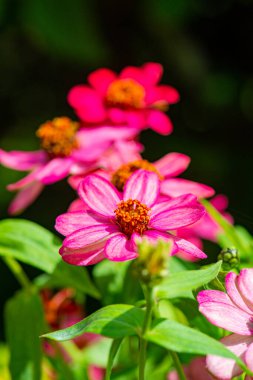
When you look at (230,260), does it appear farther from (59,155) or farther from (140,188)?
(59,155)

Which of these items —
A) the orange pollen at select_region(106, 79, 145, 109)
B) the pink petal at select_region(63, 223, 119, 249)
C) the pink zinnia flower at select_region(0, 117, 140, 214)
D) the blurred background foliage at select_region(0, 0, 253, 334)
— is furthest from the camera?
the blurred background foliage at select_region(0, 0, 253, 334)

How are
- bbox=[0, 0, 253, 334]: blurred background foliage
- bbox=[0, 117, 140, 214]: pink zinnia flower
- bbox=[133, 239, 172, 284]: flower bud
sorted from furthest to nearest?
bbox=[0, 0, 253, 334]: blurred background foliage, bbox=[0, 117, 140, 214]: pink zinnia flower, bbox=[133, 239, 172, 284]: flower bud

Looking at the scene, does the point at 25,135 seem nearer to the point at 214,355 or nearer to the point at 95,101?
the point at 95,101

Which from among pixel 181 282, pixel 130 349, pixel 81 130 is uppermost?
pixel 81 130

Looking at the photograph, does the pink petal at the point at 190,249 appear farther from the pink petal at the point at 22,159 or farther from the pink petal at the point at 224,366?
the pink petal at the point at 22,159

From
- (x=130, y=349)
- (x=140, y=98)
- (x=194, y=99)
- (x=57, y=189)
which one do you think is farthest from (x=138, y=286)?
(x=194, y=99)

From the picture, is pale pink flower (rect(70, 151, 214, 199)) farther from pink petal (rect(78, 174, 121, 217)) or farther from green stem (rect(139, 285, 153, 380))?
green stem (rect(139, 285, 153, 380))

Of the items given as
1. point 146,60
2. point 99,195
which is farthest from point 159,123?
point 146,60

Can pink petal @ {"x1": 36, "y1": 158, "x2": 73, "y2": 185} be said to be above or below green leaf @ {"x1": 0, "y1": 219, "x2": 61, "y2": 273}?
above

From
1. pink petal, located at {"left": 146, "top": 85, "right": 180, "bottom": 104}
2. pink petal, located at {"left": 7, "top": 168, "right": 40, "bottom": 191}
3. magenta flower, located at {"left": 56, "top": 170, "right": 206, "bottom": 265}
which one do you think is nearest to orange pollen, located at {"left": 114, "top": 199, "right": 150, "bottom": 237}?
magenta flower, located at {"left": 56, "top": 170, "right": 206, "bottom": 265}
